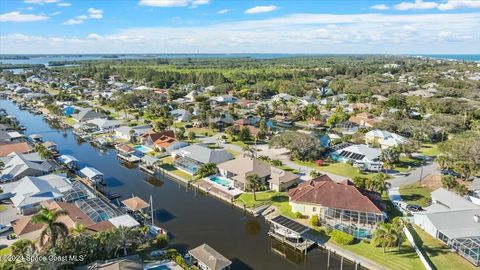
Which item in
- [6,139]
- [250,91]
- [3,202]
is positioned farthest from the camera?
[250,91]

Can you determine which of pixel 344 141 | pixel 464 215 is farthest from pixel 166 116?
pixel 464 215

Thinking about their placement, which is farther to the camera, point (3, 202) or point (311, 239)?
point (3, 202)


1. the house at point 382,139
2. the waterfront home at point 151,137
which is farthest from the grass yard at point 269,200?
the house at point 382,139

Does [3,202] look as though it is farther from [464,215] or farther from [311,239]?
[464,215]

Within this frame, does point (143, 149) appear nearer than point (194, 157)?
No

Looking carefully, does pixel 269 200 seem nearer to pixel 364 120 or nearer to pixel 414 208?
pixel 414 208

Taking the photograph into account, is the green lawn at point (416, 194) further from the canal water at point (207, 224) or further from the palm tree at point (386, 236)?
the canal water at point (207, 224)

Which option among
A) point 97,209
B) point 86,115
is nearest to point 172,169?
point 97,209
